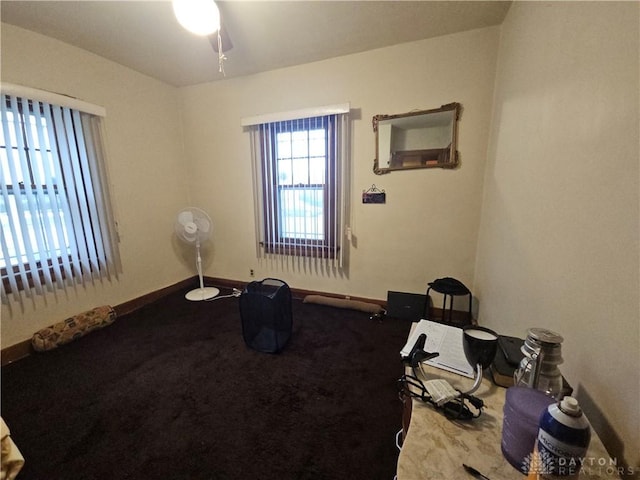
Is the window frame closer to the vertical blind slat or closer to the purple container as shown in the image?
the vertical blind slat

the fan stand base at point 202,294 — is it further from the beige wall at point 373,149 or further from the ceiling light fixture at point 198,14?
the ceiling light fixture at point 198,14

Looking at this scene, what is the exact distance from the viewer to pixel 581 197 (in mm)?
837

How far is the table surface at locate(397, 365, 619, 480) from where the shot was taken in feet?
1.72

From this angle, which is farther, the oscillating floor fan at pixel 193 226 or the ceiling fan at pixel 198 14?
the oscillating floor fan at pixel 193 226

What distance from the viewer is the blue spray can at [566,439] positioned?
424mm

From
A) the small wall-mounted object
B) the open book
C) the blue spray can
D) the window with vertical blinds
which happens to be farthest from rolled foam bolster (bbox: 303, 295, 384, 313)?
the blue spray can

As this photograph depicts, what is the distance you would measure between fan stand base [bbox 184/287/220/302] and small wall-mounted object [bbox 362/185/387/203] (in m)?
2.09

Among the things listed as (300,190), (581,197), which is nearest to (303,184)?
(300,190)

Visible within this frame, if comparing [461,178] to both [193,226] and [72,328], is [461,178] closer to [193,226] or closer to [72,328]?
[193,226]

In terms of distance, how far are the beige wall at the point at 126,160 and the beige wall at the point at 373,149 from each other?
0.35 metres

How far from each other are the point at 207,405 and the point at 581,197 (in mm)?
2000

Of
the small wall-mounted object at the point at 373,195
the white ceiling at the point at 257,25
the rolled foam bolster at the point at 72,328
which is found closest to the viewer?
the white ceiling at the point at 257,25

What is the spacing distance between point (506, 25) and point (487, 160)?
922mm

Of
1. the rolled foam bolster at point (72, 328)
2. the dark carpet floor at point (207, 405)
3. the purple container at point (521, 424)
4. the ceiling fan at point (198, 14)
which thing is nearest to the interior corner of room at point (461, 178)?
the rolled foam bolster at point (72, 328)
